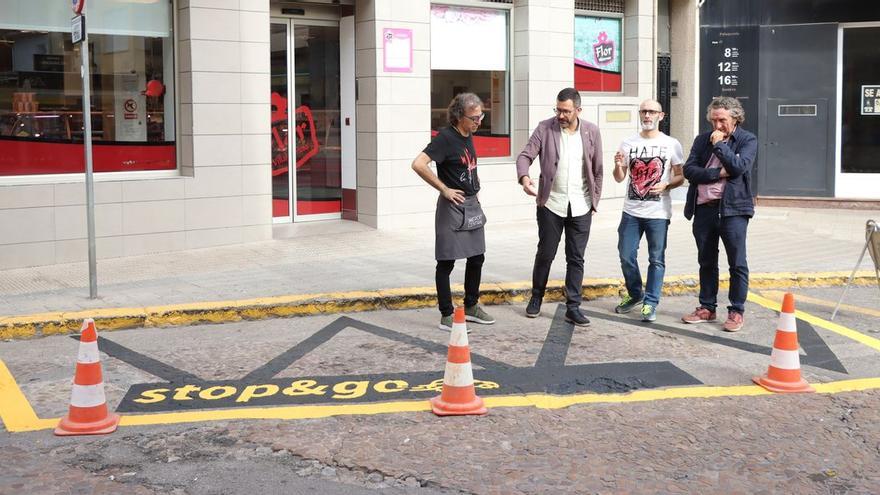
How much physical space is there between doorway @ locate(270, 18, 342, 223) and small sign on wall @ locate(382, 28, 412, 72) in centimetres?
81

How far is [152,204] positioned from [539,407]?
6.49 metres

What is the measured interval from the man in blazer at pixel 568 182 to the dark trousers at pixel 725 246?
3.01 ft

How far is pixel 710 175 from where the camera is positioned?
816 cm

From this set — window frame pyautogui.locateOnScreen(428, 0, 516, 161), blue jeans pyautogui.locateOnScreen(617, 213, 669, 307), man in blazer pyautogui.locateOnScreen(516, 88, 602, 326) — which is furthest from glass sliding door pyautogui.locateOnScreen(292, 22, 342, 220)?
blue jeans pyautogui.locateOnScreen(617, 213, 669, 307)

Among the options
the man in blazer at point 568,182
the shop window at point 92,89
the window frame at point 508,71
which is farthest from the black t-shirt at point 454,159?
the window frame at point 508,71

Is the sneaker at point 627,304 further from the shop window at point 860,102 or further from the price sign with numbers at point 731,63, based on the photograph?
Answer: the shop window at point 860,102

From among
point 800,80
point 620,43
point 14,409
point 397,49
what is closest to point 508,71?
point 397,49

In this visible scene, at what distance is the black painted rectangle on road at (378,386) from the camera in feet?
20.7

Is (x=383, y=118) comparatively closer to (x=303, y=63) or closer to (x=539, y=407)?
(x=303, y=63)

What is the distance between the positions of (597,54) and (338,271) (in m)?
7.09

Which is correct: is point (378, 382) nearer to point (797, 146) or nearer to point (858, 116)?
point (797, 146)

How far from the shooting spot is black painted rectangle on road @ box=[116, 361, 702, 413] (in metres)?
6.30

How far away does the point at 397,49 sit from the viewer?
512 inches

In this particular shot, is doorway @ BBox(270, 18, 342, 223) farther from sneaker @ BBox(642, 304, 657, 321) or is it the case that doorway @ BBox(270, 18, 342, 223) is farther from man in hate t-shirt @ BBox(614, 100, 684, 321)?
sneaker @ BBox(642, 304, 657, 321)
